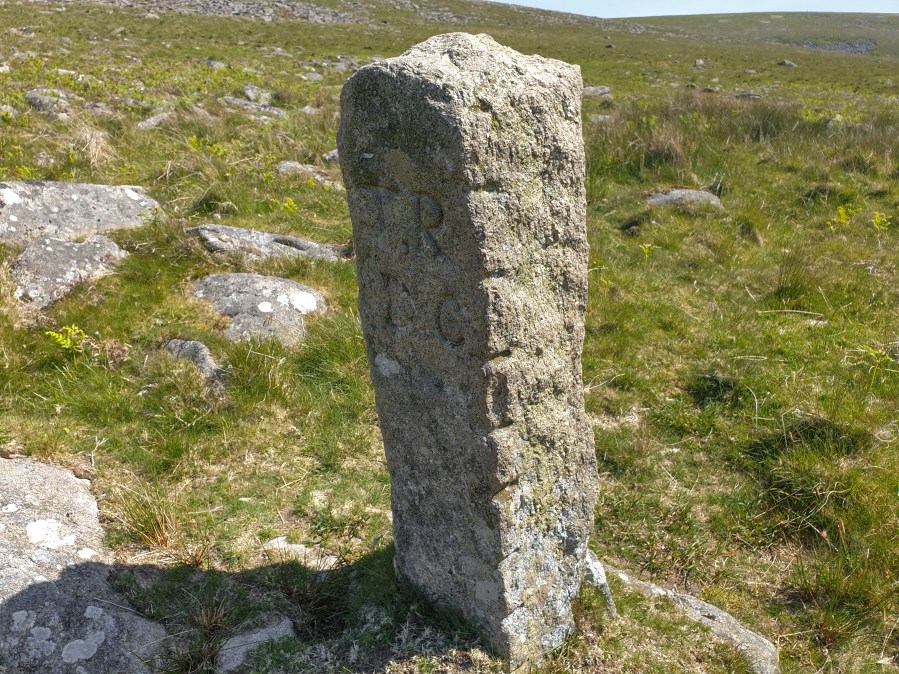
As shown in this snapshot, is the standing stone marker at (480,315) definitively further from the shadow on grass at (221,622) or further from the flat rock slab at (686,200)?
the flat rock slab at (686,200)

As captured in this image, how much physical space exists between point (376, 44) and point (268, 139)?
89.4 ft

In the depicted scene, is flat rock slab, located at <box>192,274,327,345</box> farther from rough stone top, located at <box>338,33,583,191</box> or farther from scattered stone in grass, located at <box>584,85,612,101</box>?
scattered stone in grass, located at <box>584,85,612,101</box>

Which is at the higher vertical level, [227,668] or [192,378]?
[192,378]

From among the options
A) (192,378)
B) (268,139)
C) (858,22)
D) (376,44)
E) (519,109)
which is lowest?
(192,378)

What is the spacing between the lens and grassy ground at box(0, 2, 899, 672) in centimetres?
298

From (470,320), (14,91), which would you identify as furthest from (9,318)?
(14,91)

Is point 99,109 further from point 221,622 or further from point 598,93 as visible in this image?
point 598,93

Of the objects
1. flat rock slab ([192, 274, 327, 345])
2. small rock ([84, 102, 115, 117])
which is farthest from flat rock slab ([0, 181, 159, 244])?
small rock ([84, 102, 115, 117])

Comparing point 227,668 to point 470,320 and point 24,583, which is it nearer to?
point 24,583

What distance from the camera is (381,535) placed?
347 centimetres

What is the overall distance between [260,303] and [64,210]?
2507 millimetres

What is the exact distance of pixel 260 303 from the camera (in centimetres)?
538

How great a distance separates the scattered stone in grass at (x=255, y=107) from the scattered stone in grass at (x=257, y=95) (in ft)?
0.98

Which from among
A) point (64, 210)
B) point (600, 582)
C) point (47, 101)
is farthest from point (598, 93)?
point (600, 582)
